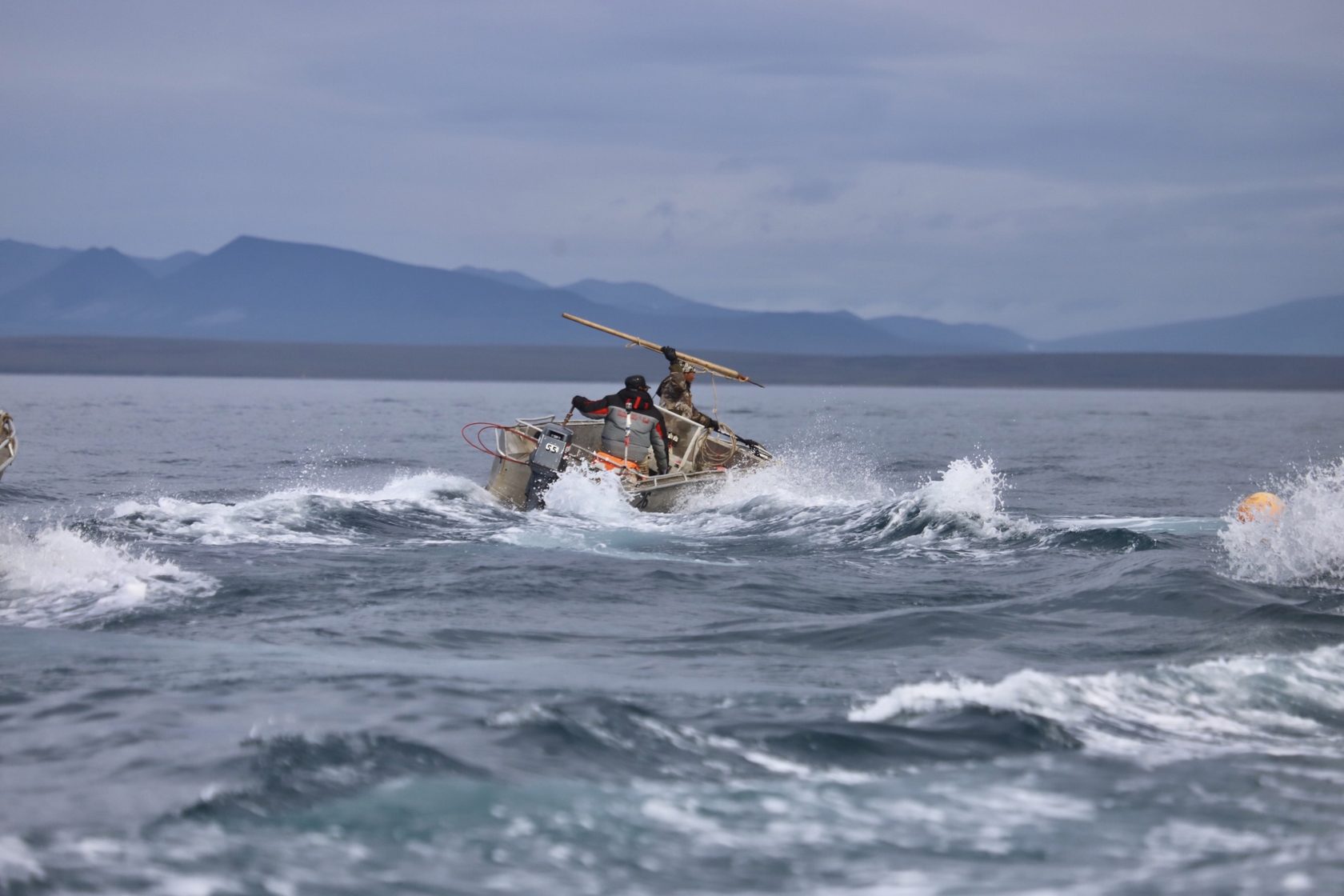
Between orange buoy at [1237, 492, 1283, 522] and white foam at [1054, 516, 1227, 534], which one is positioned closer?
orange buoy at [1237, 492, 1283, 522]

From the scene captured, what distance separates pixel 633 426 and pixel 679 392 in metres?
2.30

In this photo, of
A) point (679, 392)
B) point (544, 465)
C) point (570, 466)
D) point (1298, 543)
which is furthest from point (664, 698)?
point (679, 392)

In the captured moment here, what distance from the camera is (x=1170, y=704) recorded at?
9344 millimetres

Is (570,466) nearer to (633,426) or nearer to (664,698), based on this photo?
(633,426)

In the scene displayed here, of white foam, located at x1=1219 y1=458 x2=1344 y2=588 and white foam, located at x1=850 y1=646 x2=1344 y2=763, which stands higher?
white foam, located at x1=1219 y1=458 x2=1344 y2=588

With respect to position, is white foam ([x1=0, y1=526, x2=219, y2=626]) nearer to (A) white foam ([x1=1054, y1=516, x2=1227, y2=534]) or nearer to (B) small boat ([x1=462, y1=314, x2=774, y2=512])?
(B) small boat ([x1=462, y1=314, x2=774, y2=512])

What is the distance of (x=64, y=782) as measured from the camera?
7496 mm

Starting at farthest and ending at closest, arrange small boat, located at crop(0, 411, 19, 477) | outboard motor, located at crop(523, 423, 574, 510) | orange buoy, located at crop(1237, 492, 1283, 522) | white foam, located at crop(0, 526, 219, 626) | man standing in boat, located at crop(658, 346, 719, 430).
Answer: man standing in boat, located at crop(658, 346, 719, 430)
outboard motor, located at crop(523, 423, 574, 510)
orange buoy, located at crop(1237, 492, 1283, 522)
small boat, located at crop(0, 411, 19, 477)
white foam, located at crop(0, 526, 219, 626)

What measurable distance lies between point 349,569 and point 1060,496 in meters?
16.9

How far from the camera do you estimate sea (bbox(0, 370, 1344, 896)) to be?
21.6ft

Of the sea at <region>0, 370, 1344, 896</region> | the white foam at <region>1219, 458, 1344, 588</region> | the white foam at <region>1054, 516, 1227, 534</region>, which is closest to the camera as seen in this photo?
the sea at <region>0, 370, 1344, 896</region>

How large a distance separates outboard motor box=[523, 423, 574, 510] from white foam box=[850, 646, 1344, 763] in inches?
458

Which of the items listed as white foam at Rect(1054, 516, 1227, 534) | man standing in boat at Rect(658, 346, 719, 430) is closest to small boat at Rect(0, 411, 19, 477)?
man standing in boat at Rect(658, 346, 719, 430)

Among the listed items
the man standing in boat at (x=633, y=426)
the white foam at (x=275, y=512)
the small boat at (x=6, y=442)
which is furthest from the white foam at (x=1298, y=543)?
the small boat at (x=6, y=442)
